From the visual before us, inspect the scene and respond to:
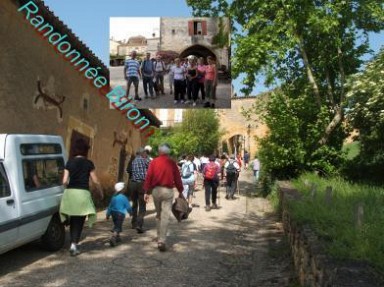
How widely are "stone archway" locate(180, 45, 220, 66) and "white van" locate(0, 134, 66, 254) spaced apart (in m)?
8.39

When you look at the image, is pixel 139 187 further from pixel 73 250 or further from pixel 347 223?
pixel 347 223

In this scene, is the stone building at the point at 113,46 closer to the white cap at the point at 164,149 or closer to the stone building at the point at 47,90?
the stone building at the point at 47,90

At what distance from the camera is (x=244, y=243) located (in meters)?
9.39

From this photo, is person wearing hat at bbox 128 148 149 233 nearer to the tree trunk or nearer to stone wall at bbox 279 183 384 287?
stone wall at bbox 279 183 384 287

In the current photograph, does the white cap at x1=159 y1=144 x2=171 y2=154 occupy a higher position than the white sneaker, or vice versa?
the white cap at x1=159 y1=144 x2=171 y2=154

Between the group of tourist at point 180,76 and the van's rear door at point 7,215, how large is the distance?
9.23 meters

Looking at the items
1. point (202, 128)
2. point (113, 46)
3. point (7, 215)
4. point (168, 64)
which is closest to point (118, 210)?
point (7, 215)

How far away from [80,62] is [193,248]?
254 inches

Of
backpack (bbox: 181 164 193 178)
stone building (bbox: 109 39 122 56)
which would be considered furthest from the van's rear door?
stone building (bbox: 109 39 122 56)

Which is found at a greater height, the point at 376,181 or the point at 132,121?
the point at 132,121

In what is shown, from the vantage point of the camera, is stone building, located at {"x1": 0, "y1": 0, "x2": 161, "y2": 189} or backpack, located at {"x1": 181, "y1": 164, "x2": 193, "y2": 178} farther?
backpack, located at {"x1": 181, "y1": 164, "x2": 193, "y2": 178}

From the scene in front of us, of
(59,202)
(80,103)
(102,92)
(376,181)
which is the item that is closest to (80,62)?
(80,103)

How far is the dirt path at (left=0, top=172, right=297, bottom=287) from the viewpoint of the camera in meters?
6.31

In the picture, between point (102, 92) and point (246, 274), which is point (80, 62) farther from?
point (246, 274)
